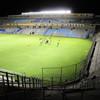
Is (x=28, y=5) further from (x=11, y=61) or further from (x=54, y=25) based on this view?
(x=11, y=61)

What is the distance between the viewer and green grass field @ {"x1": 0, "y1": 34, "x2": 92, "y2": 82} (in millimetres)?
17983

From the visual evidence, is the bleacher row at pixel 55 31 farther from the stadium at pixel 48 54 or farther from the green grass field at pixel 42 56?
the green grass field at pixel 42 56

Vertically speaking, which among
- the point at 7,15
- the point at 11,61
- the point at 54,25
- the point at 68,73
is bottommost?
the point at 68,73

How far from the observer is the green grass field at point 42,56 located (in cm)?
1798

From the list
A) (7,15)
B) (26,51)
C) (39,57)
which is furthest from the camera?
(7,15)

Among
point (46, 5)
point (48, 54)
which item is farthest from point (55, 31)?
point (48, 54)

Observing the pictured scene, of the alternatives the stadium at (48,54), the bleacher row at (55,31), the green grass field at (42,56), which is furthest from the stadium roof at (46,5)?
the green grass field at (42,56)

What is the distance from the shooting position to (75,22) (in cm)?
3659

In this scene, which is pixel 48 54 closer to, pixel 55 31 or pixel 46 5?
pixel 55 31

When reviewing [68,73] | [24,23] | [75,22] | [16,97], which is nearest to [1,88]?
[16,97]

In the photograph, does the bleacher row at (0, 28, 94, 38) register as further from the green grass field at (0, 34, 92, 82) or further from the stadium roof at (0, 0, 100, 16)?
the stadium roof at (0, 0, 100, 16)

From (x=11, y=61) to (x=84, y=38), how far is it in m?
14.9

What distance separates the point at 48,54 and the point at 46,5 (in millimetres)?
21521

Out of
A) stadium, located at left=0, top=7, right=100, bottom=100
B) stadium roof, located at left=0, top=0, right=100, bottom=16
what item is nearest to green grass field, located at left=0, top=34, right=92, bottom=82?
stadium, located at left=0, top=7, right=100, bottom=100
